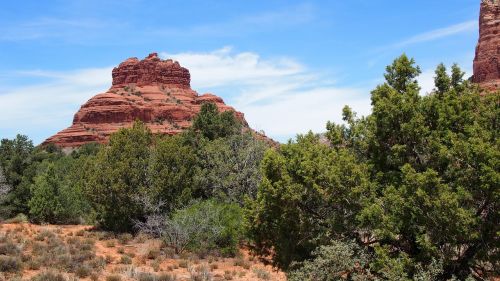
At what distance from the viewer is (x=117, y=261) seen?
25484 mm

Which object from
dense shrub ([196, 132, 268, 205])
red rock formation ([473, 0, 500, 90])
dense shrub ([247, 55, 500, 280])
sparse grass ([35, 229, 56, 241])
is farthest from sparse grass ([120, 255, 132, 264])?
red rock formation ([473, 0, 500, 90])

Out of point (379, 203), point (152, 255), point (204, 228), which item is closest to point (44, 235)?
point (152, 255)

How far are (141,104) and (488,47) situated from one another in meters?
76.6

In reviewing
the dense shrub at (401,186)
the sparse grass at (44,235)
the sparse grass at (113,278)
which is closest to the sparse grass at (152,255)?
the sparse grass at (113,278)

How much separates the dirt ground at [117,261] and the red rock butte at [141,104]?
231 ft

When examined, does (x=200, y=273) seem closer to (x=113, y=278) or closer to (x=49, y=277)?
(x=113, y=278)

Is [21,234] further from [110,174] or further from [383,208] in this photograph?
[383,208]

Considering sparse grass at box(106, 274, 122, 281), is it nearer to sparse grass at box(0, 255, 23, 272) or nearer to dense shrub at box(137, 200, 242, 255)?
sparse grass at box(0, 255, 23, 272)

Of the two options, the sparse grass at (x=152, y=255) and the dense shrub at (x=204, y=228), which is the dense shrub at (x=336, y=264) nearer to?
the sparse grass at (x=152, y=255)

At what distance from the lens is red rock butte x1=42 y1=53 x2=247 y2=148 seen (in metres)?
112

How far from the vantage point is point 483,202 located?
39.6 feet

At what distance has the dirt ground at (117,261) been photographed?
2203cm

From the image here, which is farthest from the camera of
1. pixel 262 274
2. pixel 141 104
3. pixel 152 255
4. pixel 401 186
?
pixel 141 104

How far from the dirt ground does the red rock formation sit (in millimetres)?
66105
